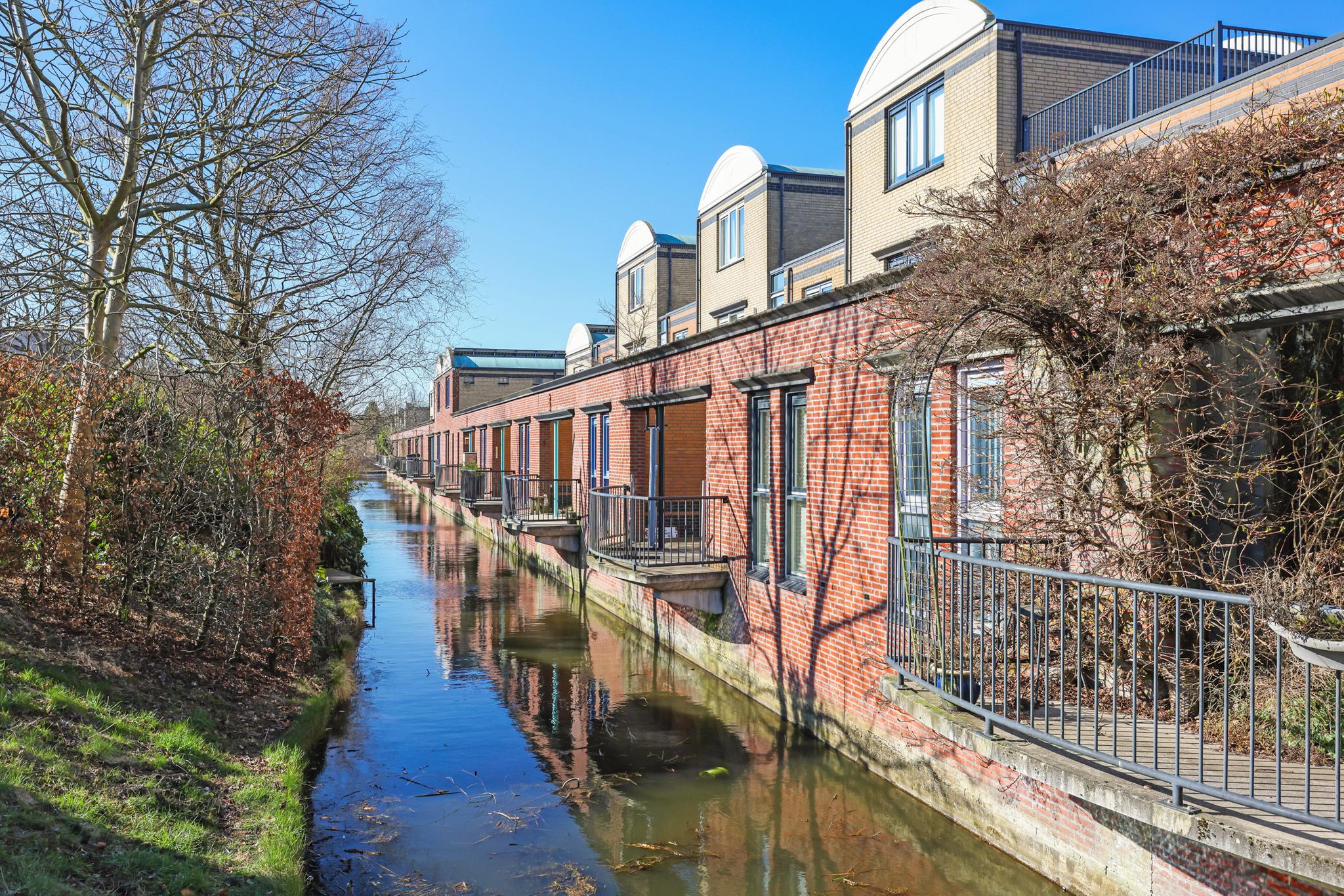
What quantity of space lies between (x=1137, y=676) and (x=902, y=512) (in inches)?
58.3

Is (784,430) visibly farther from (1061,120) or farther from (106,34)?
(1061,120)

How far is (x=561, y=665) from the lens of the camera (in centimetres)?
1238

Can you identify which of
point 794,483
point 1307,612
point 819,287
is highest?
point 819,287

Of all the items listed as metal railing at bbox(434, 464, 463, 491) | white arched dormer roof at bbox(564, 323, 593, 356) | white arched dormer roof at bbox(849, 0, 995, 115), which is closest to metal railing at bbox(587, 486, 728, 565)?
white arched dormer roof at bbox(849, 0, 995, 115)

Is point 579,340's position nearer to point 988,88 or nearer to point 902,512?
point 988,88

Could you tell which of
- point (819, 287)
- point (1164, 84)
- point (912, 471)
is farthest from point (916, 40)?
point (912, 471)

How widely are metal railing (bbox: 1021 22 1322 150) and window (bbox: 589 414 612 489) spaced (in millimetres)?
8847

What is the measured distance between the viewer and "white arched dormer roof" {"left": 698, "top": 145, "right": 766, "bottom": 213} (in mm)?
25786

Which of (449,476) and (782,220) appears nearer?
(782,220)

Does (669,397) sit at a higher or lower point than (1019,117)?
lower

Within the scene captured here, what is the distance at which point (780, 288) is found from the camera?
2473 cm

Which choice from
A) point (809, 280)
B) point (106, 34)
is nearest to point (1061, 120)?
point (809, 280)

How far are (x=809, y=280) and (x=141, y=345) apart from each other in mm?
15869

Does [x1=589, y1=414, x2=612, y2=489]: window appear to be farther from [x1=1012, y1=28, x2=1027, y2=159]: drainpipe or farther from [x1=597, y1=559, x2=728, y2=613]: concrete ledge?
[x1=1012, y1=28, x2=1027, y2=159]: drainpipe
